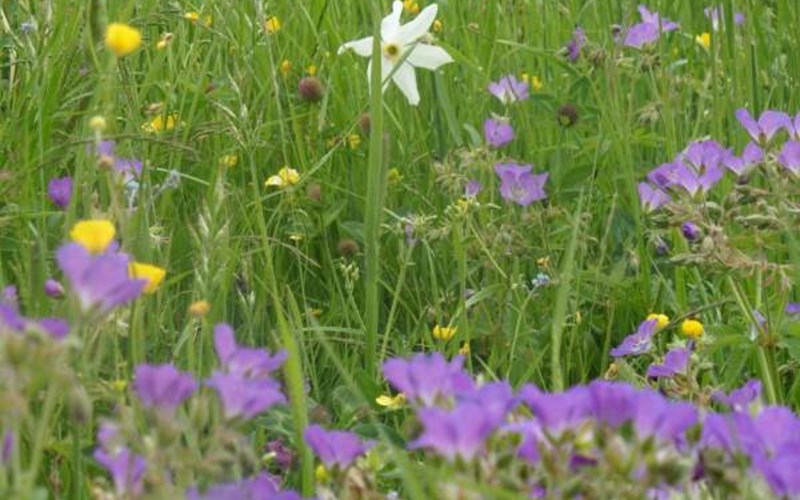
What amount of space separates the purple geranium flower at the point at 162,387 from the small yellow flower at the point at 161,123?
5.28ft

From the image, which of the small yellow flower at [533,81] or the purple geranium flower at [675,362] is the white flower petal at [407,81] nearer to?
the small yellow flower at [533,81]

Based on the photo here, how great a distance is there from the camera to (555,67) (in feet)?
12.0

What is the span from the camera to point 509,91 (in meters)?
3.12

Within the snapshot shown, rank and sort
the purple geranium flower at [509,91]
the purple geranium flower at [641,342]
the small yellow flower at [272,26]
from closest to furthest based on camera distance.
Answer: the purple geranium flower at [641,342] → the purple geranium flower at [509,91] → the small yellow flower at [272,26]

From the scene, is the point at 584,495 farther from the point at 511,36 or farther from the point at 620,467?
the point at 511,36

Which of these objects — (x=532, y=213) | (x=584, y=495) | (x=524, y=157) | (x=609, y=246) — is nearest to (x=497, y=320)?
(x=532, y=213)

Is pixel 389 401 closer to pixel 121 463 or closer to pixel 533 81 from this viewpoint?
pixel 121 463

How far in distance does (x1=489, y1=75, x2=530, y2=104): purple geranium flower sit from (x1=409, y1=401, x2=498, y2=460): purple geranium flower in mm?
2148

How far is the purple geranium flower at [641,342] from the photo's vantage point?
2.16m

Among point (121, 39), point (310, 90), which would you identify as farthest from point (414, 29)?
point (121, 39)

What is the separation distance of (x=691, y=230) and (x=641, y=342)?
299 mm

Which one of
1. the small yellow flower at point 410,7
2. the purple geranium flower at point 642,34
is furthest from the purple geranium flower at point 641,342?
the small yellow flower at point 410,7

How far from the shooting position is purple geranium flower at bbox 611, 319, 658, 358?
7.07ft

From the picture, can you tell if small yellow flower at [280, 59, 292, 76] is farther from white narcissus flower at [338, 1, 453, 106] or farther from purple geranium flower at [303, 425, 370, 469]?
purple geranium flower at [303, 425, 370, 469]
